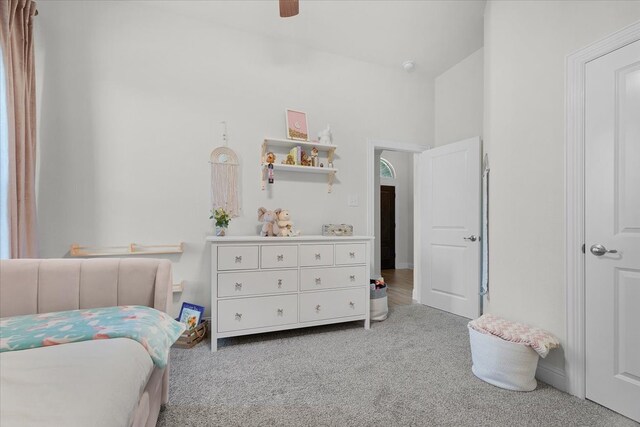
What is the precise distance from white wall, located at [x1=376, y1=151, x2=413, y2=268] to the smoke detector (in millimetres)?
3264

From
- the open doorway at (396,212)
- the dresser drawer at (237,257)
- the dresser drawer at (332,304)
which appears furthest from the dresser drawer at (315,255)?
the open doorway at (396,212)

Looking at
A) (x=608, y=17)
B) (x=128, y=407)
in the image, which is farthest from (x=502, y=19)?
(x=128, y=407)

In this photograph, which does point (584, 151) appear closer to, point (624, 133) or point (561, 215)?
point (624, 133)

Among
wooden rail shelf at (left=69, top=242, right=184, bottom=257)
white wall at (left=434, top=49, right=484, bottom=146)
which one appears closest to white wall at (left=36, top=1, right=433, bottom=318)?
wooden rail shelf at (left=69, top=242, right=184, bottom=257)

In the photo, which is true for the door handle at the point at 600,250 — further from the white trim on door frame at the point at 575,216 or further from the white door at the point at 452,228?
the white door at the point at 452,228

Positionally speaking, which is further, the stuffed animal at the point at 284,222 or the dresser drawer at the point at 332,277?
the stuffed animal at the point at 284,222

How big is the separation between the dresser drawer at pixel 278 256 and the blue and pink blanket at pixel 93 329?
1131mm

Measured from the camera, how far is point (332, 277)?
9.14 ft

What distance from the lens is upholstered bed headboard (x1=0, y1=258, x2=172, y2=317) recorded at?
5.03 ft

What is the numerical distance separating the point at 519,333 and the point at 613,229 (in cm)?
77

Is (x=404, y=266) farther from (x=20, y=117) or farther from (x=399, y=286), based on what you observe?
(x=20, y=117)

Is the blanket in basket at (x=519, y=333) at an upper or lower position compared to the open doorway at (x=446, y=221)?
lower

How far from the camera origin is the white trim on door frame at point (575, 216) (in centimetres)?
178

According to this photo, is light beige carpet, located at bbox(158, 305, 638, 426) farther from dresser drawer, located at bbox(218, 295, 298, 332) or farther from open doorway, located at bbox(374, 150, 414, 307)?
open doorway, located at bbox(374, 150, 414, 307)
